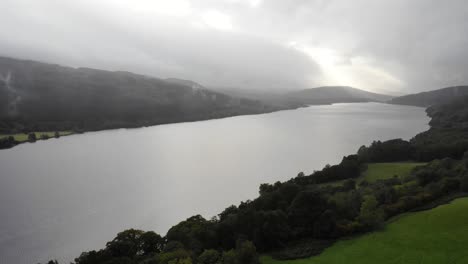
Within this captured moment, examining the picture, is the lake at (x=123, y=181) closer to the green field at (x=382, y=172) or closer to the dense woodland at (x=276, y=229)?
the dense woodland at (x=276, y=229)

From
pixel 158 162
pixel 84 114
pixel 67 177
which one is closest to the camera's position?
pixel 67 177

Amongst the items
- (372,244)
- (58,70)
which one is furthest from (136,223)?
(58,70)

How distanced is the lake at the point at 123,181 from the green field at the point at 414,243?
46.5ft

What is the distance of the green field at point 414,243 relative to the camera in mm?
13352

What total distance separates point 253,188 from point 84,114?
87263 mm

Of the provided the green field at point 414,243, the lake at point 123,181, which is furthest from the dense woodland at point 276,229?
the lake at point 123,181

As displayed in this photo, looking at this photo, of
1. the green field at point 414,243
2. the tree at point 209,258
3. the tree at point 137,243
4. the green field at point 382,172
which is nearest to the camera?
the green field at point 414,243

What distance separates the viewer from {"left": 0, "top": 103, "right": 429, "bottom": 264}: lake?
79.3 feet

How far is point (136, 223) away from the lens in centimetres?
2542

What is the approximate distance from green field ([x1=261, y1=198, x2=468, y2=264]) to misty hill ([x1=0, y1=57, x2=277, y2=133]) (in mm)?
84776

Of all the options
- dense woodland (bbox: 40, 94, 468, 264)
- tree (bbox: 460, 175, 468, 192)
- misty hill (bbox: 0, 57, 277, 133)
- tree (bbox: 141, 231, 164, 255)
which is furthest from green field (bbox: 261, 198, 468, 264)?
misty hill (bbox: 0, 57, 277, 133)

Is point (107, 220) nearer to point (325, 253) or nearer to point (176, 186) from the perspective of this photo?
point (176, 186)

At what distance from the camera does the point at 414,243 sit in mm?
14648

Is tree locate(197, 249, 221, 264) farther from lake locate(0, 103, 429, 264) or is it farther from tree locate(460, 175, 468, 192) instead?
tree locate(460, 175, 468, 192)
